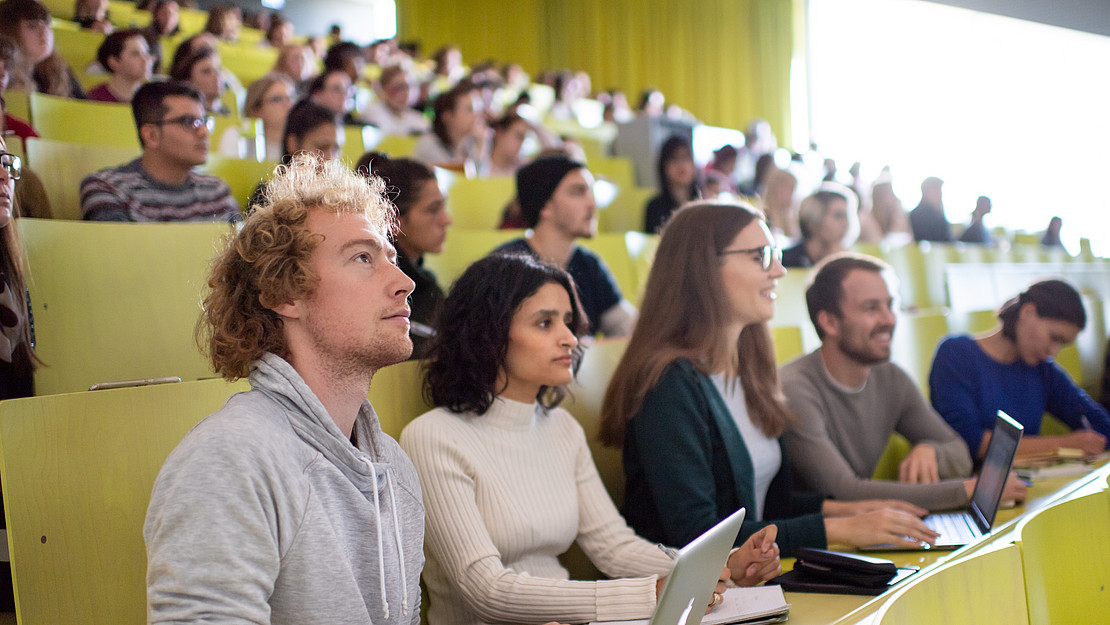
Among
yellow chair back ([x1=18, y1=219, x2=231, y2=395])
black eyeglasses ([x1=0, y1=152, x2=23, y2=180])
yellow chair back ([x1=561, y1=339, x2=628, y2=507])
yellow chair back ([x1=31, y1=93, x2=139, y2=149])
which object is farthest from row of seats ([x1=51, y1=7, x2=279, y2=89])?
yellow chair back ([x1=561, y1=339, x2=628, y2=507])

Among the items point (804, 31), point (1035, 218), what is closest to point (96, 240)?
point (1035, 218)

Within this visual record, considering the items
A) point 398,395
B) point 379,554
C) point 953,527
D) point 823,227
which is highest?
point 823,227

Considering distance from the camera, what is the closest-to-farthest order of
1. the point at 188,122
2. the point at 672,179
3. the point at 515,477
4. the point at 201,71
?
the point at 515,477 → the point at 188,122 → the point at 201,71 → the point at 672,179

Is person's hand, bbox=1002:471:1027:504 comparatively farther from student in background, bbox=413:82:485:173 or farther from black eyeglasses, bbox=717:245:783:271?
student in background, bbox=413:82:485:173

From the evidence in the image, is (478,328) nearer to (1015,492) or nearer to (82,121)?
(1015,492)

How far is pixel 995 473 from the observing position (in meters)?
1.80

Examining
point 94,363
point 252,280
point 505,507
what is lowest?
point 505,507

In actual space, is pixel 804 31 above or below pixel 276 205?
above

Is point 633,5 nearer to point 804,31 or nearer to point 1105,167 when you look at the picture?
point 804,31

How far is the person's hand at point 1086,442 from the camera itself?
250 cm

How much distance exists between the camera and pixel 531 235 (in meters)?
2.94

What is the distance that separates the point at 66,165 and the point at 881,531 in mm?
2214

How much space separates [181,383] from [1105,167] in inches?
310

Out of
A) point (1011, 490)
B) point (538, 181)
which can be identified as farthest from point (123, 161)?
point (1011, 490)
